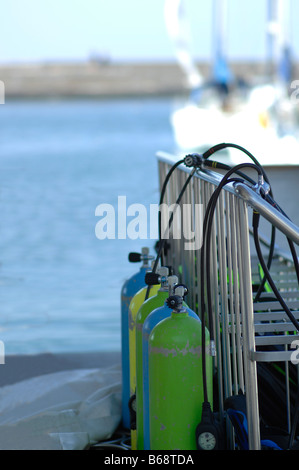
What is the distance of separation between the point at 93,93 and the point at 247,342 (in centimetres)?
8397

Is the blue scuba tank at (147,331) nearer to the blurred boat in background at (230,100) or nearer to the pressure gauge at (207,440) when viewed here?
the pressure gauge at (207,440)

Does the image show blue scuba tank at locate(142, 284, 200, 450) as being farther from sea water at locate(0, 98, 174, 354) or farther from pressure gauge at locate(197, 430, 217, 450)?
sea water at locate(0, 98, 174, 354)

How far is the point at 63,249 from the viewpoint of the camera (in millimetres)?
8633

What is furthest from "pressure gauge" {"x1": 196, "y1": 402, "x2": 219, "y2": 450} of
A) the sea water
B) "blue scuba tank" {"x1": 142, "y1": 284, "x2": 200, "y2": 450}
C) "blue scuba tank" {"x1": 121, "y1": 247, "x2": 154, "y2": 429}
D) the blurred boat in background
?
the blurred boat in background

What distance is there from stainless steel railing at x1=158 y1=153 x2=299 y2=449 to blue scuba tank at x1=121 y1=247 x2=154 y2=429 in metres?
0.17

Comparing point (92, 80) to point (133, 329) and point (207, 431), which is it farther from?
point (207, 431)

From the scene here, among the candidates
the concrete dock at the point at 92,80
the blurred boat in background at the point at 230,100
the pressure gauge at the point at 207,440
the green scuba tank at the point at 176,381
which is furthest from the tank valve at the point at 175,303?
the concrete dock at the point at 92,80

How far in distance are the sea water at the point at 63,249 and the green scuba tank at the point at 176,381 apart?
2.31m

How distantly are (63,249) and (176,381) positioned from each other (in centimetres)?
627

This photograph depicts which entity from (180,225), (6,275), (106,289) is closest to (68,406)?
(180,225)

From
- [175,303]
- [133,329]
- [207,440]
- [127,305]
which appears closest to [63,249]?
[127,305]

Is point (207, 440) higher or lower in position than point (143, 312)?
lower

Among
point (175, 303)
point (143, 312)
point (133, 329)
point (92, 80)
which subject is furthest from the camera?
point (92, 80)
